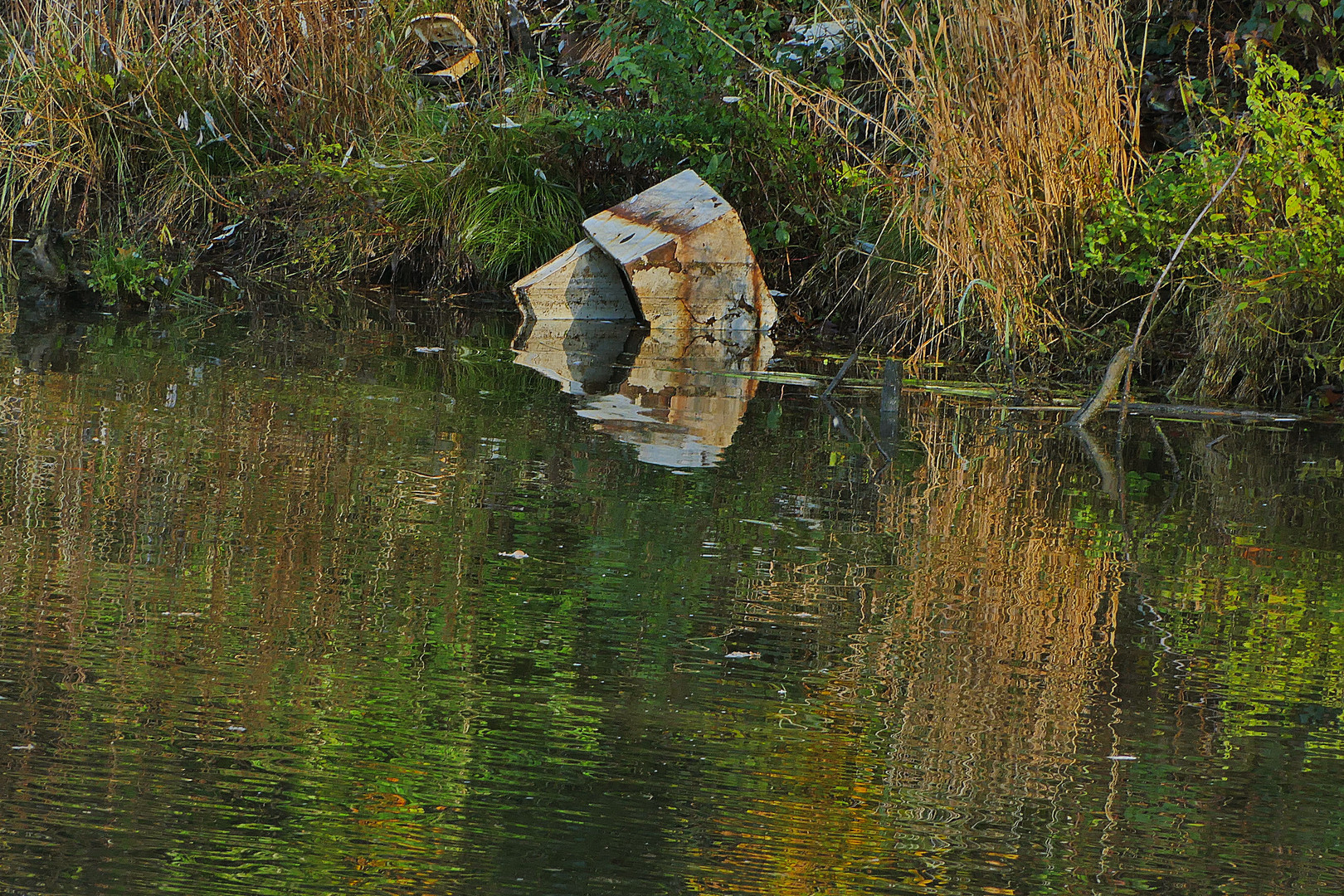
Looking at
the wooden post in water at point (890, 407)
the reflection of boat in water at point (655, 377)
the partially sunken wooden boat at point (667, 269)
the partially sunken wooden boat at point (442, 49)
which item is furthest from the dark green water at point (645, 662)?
the partially sunken wooden boat at point (442, 49)

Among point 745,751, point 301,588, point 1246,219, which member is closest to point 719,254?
point 1246,219

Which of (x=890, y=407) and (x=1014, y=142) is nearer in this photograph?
(x=890, y=407)

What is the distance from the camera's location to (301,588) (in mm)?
3084

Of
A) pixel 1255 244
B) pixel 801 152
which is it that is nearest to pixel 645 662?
pixel 1255 244

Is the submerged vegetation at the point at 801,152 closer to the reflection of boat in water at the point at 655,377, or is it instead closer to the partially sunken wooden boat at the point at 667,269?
the partially sunken wooden boat at the point at 667,269

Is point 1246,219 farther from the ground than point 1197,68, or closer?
closer

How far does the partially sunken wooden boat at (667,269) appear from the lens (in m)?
7.59

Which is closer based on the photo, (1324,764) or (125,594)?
(1324,764)

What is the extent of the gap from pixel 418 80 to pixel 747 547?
7.04 meters

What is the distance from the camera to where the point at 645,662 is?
2.79m

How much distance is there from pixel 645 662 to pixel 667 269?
16.2ft

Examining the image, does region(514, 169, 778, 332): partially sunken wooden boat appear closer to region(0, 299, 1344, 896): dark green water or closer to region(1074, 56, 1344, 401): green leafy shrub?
region(1074, 56, 1344, 401): green leafy shrub

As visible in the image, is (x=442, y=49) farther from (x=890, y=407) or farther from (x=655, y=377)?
(x=890, y=407)

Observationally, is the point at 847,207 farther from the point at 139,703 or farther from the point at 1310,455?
the point at 139,703
